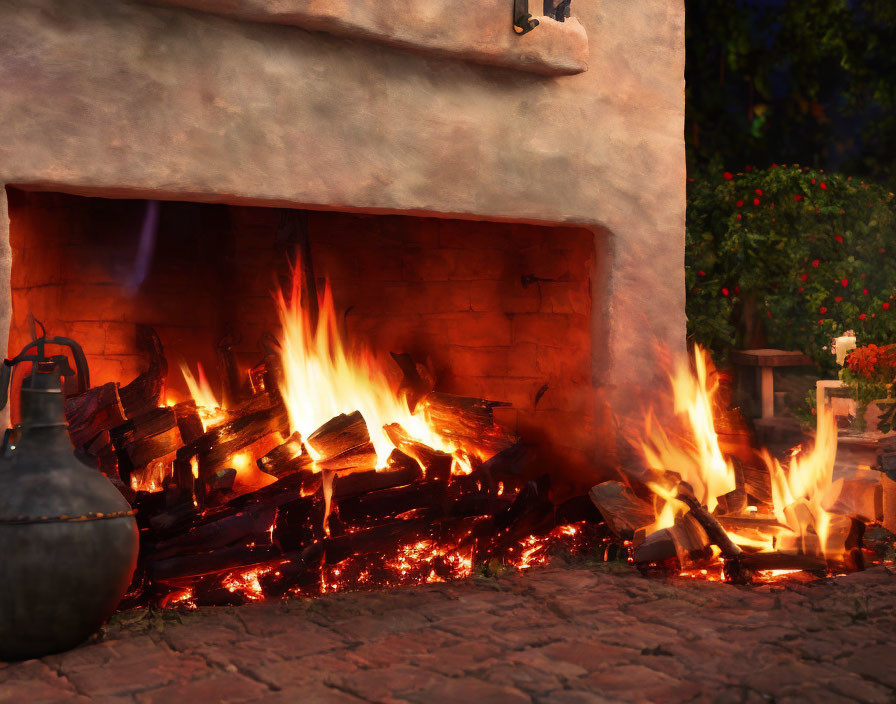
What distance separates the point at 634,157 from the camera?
434 cm

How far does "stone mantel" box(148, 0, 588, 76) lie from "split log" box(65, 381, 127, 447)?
5.63ft

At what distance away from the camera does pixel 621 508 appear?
4027mm

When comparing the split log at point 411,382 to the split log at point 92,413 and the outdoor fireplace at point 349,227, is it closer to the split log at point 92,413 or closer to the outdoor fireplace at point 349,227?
the outdoor fireplace at point 349,227

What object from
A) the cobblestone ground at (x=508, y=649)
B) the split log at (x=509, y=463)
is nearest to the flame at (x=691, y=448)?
the split log at (x=509, y=463)

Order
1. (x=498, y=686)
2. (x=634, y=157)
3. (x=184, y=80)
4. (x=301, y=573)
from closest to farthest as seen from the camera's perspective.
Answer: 1. (x=498, y=686)
2. (x=184, y=80)
3. (x=301, y=573)
4. (x=634, y=157)

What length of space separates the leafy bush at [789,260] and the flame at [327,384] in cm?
386

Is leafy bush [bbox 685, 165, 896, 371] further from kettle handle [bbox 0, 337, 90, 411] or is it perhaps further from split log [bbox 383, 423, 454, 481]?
kettle handle [bbox 0, 337, 90, 411]

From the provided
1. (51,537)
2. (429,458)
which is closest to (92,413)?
(51,537)

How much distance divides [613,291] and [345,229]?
1582mm

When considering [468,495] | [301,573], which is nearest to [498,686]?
[301,573]

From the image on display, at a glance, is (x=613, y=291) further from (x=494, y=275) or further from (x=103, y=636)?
(x=103, y=636)

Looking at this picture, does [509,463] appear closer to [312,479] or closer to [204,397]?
[312,479]

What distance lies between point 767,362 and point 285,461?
4.84m

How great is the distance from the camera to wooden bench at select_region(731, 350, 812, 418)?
24.4ft
